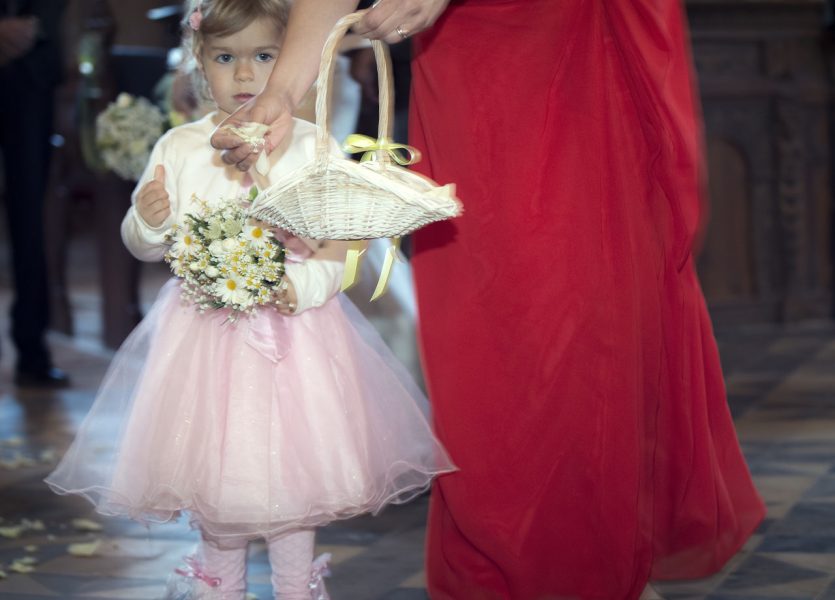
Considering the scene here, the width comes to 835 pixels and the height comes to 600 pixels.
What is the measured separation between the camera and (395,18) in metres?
2.11

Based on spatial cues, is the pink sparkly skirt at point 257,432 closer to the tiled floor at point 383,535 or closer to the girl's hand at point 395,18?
the tiled floor at point 383,535

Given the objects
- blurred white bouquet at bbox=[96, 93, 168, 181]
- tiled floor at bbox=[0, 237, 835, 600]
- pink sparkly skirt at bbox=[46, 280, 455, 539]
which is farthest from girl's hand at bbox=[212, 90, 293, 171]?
blurred white bouquet at bbox=[96, 93, 168, 181]

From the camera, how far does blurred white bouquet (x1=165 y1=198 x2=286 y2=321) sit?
2.35 m

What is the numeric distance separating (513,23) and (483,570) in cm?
108

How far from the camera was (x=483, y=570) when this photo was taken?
2594mm

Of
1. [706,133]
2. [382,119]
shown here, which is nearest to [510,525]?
[382,119]

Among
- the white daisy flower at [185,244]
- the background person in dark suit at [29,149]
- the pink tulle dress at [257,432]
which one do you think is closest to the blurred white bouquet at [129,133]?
the background person in dark suit at [29,149]

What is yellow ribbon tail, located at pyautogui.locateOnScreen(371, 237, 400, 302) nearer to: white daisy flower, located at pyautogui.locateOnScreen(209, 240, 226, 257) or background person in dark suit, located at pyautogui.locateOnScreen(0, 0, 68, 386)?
white daisy flower, located at pyautogui.locateOnScreen(209, 240, 226, 257)

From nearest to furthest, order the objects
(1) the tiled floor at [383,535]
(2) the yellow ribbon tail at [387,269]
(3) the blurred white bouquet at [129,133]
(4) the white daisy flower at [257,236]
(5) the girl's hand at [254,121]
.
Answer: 1. (5) the girl's hand at [254,121]
2. (2) the yellow ribbon tail at [387,269]
3. (4) the white daisy flower at [257,236]
4. (1) the tiled floor at [383,535]
5. (3) the blurred white bouquet at [129,133]

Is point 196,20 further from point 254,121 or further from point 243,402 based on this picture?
point 243,402

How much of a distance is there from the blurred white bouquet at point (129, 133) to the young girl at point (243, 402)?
1768mm

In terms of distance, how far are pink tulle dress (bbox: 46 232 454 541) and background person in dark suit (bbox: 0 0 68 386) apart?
135 inches

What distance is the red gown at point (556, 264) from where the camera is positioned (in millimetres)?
2494

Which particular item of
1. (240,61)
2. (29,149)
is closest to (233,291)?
(240,61)
